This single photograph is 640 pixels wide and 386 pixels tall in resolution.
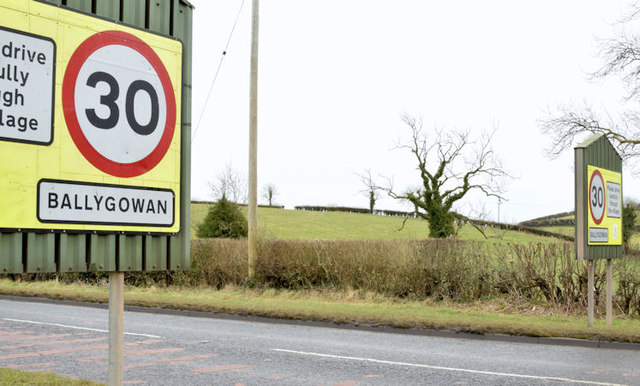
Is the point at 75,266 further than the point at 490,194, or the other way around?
the point at 490,194

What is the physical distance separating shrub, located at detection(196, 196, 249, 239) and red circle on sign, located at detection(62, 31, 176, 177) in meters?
24.6

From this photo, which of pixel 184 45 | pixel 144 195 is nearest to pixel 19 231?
pixel 144 195

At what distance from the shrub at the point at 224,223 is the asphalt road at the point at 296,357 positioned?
48.5 feet

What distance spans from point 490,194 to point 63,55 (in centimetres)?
4728

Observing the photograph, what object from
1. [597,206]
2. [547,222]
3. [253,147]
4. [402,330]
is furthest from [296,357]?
[547,222]

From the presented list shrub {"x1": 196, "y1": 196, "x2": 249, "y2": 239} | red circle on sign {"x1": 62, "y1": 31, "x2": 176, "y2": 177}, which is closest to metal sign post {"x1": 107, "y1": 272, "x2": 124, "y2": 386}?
red circle on sign {"x1": 62, "y1": 31, "x2": 176, "y2": 177}

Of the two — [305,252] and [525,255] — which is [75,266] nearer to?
[525,255]

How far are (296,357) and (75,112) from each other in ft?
22.9

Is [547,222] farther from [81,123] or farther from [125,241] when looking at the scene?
[81,123]

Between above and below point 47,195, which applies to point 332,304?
below

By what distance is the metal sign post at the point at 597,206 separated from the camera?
39.7ft

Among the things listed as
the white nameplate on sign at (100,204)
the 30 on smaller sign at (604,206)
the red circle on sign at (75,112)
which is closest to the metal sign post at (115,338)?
the white nameplate on sign at (100,204)

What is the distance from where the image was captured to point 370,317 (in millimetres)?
14055

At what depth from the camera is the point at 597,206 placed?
12.8 metres
